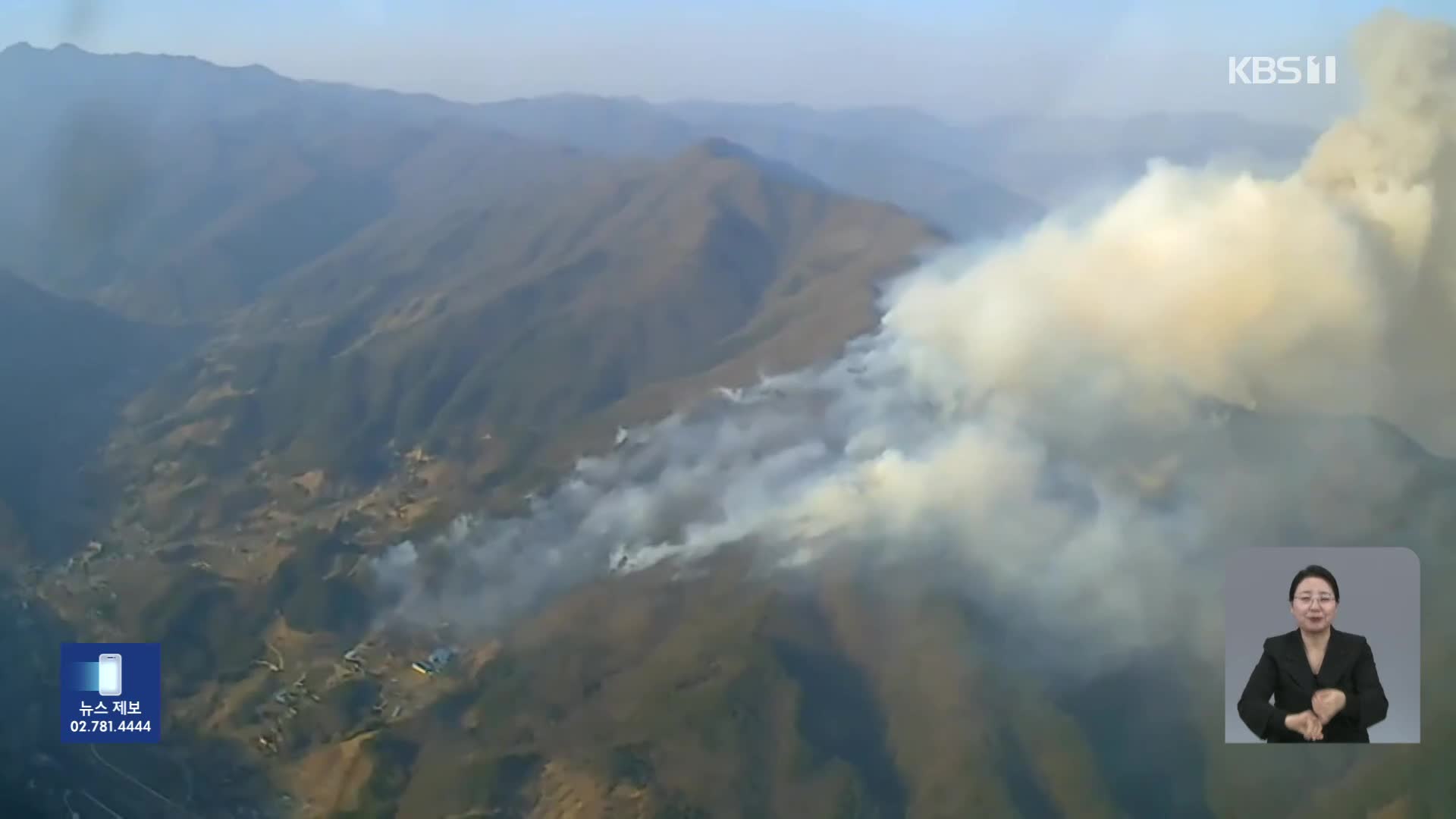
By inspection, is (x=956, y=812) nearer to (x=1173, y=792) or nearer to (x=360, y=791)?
(x=1173, y=792)

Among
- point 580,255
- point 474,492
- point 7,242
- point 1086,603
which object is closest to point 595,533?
point 474,492

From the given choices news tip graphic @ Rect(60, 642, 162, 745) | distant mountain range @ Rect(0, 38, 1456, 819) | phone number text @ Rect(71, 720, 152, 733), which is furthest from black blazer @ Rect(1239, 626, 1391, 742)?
phone number text @ Rect(71, 720, 152, 733)

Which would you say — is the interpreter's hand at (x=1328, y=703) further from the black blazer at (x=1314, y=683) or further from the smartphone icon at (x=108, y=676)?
the smartphone icon at (x=108, y=676)

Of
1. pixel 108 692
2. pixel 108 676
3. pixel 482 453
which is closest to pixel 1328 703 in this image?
pixel 108 692

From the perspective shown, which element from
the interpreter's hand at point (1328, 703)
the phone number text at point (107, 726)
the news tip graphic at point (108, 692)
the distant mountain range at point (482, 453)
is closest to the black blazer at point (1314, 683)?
the interpreter's hand at point (1328, 703)

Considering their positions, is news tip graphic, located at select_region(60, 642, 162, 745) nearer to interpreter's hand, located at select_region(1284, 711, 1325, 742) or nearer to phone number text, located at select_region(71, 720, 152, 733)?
phone number text, located at select_region(71, 720, 152, 733)
